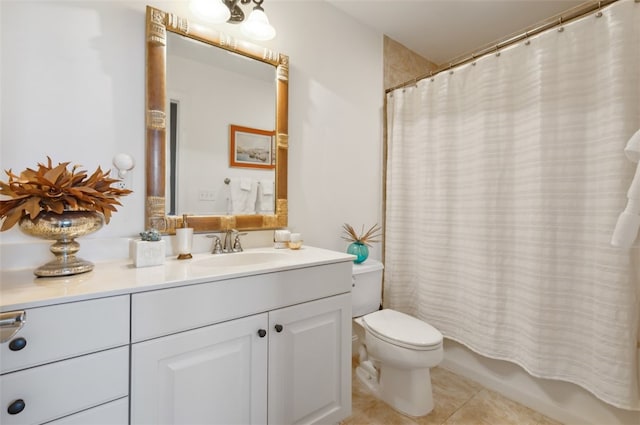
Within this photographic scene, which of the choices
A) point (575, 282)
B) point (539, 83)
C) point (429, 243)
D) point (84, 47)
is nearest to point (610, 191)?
point (575, 282)

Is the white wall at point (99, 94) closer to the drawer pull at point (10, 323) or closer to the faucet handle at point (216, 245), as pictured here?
the faucet handle at point (216, 245)

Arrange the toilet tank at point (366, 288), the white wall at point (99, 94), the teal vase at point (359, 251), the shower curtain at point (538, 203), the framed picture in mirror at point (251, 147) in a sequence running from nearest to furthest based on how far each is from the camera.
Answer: the white wall at point (99, 94) → the shower curtain at point (538, 203) → the framed picture in mirror at point (251, 147) → the toilet tank at point (366, 288) → the teal vase at point (359, 251)

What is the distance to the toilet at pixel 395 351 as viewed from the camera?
144 centimetres

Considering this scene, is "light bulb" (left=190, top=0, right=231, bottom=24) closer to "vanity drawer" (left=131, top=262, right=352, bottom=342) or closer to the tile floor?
"vanity drawer" (left=131, top=262, right=352, bottom=342)

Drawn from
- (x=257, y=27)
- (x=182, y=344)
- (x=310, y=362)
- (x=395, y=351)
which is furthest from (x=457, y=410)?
(x=257, y=27)

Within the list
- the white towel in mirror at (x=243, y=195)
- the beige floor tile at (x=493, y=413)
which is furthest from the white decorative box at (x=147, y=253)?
the beige floor tile at (x=493, y=413)

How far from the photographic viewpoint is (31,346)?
0.72 metres

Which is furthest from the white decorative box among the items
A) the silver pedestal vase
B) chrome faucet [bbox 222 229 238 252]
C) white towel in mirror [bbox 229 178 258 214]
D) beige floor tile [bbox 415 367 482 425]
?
beige floor tile [bbox 415 367 482 425]

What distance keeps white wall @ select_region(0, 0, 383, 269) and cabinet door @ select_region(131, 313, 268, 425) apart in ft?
1.82

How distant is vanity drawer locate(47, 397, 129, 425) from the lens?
76 cm

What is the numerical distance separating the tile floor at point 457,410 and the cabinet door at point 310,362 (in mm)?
248

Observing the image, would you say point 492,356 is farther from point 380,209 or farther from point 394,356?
point 380,209

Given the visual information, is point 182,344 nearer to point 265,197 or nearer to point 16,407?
point 16,407

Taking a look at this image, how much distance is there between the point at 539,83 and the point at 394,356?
60.4 inches
